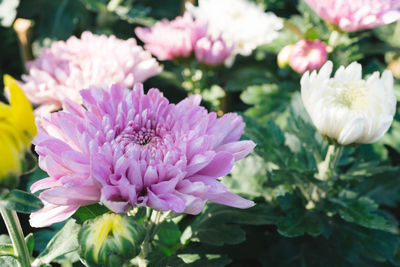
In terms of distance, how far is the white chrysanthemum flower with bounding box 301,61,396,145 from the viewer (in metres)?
0.72

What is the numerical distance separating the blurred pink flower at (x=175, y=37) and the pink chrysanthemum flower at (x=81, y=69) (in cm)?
11

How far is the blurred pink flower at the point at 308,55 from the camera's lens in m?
1.14

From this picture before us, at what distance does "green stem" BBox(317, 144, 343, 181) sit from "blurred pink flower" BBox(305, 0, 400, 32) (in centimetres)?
40

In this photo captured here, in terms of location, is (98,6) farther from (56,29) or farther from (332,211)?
(332,211)

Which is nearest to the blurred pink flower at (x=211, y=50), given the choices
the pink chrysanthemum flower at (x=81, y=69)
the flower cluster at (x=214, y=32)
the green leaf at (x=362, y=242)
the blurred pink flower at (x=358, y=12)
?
the flower cluster at (x=214, y=32)

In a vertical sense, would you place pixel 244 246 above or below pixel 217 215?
below

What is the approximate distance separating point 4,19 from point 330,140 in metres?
1.06

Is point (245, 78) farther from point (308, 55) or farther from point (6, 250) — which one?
point (6, 250)

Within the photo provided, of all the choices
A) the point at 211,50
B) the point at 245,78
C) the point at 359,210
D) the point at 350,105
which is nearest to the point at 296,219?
the point at 359,210

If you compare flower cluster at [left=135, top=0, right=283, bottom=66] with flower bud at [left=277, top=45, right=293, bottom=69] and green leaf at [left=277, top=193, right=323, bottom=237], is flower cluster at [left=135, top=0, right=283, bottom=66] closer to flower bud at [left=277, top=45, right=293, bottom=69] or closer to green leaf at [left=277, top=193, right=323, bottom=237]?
flower bud at [left=277, top=45, right=293, bottom=69]

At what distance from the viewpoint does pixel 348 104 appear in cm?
78

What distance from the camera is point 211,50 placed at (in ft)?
3.72

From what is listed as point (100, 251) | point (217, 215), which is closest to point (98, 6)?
point (217, 215)

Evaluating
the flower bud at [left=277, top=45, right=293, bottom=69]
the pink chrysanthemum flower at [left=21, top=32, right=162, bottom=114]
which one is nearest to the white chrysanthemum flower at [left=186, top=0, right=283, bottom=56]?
the flower bud at [left=277, top=45, right=293, bottom=69]
